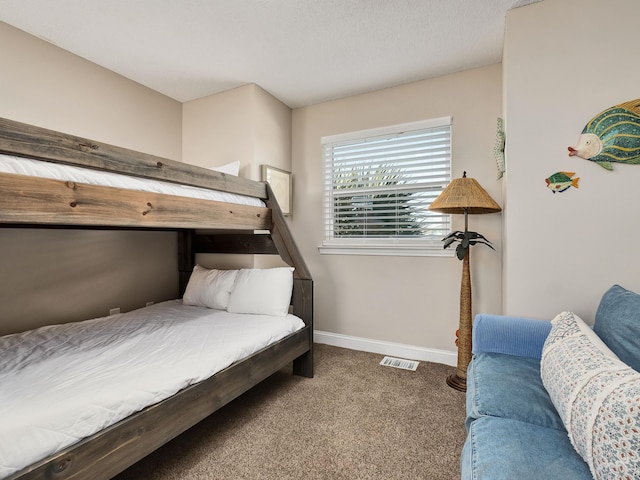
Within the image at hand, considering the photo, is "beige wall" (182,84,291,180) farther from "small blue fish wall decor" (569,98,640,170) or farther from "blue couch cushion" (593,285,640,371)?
"blue couch cushion" (593,285,640,371)

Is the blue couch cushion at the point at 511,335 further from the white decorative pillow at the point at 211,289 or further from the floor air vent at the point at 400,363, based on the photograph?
the white decorative pillow at the point at 211,289

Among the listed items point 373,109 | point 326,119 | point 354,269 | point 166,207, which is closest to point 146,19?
point 166,207

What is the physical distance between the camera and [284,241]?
257cm

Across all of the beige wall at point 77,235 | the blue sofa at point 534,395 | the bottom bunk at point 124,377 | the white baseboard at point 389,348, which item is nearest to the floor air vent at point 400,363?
the white baseboard at point 389,348

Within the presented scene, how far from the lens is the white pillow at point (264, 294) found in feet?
7.92

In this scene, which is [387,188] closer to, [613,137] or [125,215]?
[613,137]

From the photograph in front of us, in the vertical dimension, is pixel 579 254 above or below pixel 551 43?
below

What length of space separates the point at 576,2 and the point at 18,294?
3909 mm

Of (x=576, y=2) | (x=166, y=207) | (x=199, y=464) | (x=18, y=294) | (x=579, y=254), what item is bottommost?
(x=199, y=464)

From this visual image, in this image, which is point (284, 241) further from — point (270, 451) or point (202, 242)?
point (270, 451)

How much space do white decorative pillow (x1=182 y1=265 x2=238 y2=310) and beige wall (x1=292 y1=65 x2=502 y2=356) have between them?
96 centimetres

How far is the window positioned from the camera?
2.84m

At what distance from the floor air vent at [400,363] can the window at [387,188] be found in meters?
0.94

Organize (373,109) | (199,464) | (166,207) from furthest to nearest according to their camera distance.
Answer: (373,109)
(166,207)
(199,464)
